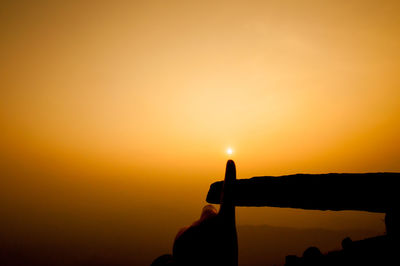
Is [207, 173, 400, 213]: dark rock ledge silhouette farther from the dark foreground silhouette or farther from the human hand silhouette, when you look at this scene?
the human hand silhouette

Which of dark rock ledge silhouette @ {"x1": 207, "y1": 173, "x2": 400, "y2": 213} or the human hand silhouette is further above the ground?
dark rock ledge silhouette @ {"x1": 207, "y1": 173, "x2": 400, "y2": 213}

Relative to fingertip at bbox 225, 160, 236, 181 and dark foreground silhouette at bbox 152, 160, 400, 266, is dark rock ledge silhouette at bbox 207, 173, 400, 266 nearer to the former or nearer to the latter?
dark foreground silhouette at bbox 152, 160, 400, 266

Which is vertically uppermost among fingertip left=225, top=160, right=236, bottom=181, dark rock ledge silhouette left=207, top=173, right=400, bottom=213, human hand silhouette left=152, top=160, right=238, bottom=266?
fingertip left=225, top=160, right=236, bottom=181

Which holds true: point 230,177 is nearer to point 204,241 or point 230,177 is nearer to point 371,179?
point 204,241

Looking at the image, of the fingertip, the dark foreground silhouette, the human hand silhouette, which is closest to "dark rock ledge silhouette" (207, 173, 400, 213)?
the dark foreground silhouette

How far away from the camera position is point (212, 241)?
150 cm

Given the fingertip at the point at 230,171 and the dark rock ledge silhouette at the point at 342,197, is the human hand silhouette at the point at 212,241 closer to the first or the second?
the fingertip at the point at 230,171

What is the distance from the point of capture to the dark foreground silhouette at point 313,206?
147 cm

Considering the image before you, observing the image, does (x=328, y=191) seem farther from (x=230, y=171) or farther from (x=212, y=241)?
(x=212, y=241)

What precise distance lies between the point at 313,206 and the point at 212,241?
93 cm

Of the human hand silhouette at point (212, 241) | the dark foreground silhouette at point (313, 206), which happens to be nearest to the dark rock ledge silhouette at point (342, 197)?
the dark foreground silhouette at point (313, 206)

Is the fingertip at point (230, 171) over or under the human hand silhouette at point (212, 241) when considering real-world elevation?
over

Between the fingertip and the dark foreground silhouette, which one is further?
the fingertip

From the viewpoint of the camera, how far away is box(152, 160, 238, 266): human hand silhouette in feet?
4.83
